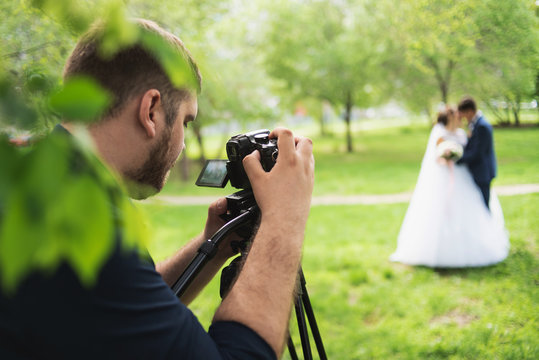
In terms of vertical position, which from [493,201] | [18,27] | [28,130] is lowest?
[493,201]

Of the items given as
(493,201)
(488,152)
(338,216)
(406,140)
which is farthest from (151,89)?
(406,140)

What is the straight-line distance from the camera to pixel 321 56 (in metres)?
16.0

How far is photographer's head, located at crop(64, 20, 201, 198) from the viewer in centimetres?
100

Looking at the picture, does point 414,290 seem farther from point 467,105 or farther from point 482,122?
point 467,105

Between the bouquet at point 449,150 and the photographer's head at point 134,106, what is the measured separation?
4.50 m

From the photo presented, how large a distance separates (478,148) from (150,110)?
4.37 metres

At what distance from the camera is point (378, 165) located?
41.7 feet

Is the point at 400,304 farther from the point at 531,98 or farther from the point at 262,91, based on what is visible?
the point at 262,91

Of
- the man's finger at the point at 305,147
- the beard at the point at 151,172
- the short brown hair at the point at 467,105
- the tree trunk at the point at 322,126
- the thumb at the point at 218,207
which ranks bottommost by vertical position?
the tree trunk at the point at 322,126

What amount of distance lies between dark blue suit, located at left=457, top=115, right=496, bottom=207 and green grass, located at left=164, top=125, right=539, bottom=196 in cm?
21

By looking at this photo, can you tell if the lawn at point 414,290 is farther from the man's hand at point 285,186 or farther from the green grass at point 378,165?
the man's hand at point 285,186

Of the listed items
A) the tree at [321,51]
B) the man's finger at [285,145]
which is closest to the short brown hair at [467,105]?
the man's finger at [285,145]

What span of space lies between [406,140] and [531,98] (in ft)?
32.0

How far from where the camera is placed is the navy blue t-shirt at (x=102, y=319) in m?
0.71
